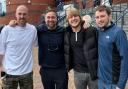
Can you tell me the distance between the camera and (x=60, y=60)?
21.4 ft

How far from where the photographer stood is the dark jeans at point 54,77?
6555 mm

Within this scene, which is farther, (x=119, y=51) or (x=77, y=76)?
(x=77, y=76)

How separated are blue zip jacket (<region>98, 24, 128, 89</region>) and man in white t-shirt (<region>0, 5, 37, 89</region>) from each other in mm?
1356

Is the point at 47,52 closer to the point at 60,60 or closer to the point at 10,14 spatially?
the point at 60,60

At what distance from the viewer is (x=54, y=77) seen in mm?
6559

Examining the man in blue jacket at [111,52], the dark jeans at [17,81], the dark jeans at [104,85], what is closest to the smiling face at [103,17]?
the man in blue jacket at [111,52]

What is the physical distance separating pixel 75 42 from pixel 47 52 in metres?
0.63

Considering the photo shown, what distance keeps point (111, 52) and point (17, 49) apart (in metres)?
1.73

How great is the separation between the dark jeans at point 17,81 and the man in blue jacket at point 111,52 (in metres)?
1.50

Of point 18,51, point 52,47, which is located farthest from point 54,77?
point 18,51

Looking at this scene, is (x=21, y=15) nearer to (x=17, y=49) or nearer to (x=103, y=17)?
(x=17, y=49)

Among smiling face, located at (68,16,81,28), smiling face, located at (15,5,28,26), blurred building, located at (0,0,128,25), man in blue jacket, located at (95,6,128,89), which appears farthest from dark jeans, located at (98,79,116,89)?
blurred building, located at (0,0,128,25)

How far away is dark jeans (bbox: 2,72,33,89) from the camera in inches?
254

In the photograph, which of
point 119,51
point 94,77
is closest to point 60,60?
point 94,77
